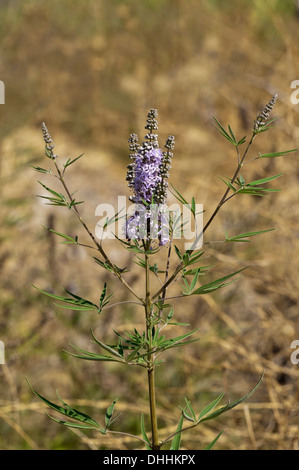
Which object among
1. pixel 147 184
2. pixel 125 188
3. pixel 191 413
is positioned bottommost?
pixel 191 413

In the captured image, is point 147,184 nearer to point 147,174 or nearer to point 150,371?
point 147,174

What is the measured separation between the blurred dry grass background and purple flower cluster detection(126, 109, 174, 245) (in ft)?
3.44

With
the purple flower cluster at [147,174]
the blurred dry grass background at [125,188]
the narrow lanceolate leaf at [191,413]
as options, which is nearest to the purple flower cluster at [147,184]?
the purple flower cluster at [147,174]

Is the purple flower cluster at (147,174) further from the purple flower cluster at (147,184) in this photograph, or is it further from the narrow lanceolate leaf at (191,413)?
the narrow lanceolate leaf at (191,413)

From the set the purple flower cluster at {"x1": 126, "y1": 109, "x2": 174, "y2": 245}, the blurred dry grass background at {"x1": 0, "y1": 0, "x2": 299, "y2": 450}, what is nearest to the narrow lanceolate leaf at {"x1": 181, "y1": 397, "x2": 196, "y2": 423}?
the purple flower cluster at {"x1": 126, "y1": 109, "x2": 174, "y2": 245}

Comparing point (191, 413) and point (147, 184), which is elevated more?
point (147, 184)

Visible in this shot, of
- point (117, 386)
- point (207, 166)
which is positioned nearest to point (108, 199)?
point (207, 166)

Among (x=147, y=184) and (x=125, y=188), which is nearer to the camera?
(x=147, y=184)

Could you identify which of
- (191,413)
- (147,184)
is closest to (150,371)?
(191,413)

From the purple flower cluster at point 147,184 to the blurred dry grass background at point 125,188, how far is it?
1047 millimetres

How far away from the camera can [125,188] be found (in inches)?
162

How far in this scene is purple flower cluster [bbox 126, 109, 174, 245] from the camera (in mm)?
630

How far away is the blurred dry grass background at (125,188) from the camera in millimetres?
1948

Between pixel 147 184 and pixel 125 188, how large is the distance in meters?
3.50
